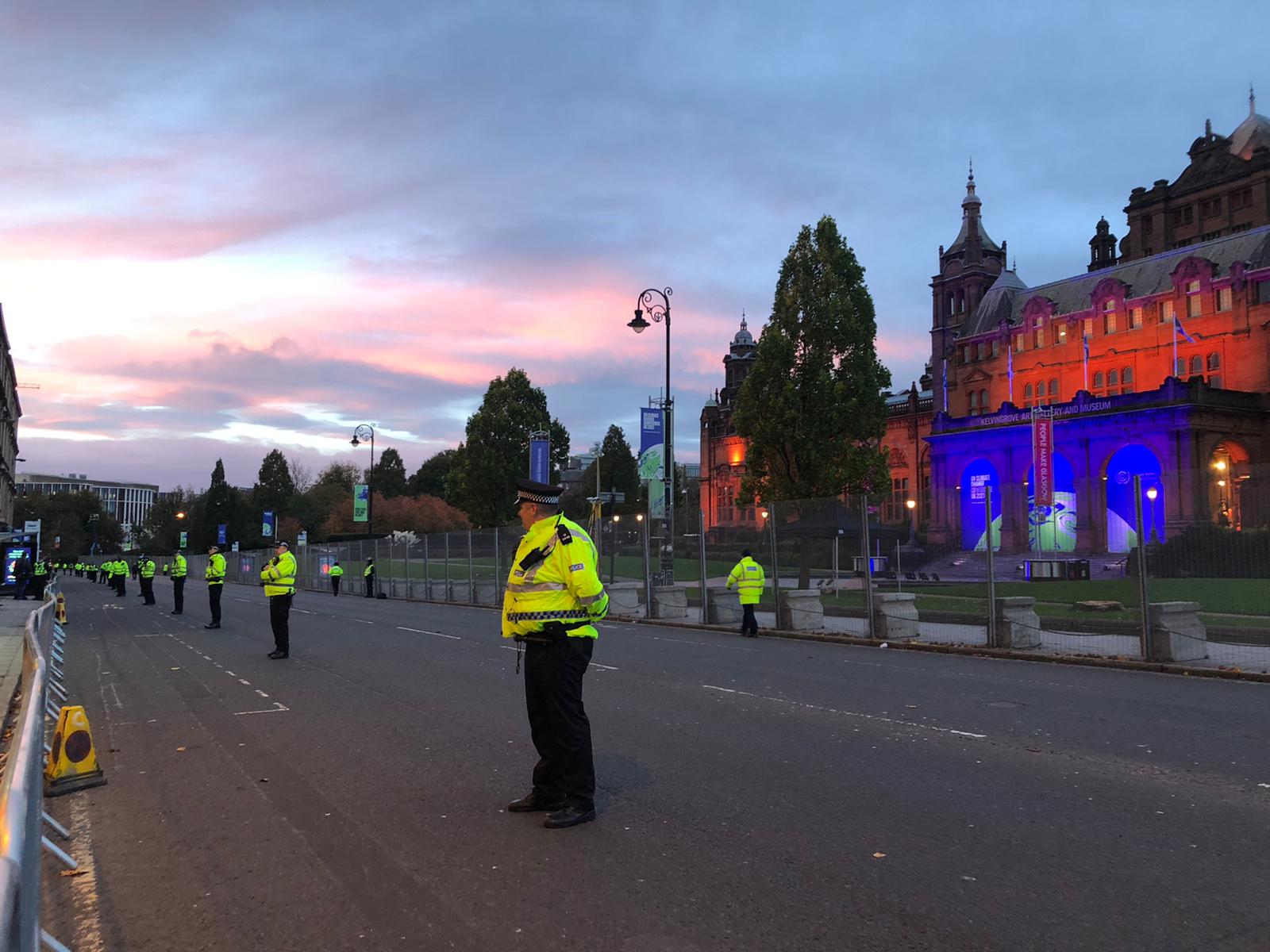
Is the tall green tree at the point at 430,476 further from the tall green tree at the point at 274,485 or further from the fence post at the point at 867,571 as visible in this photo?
the fence post at the point at 867,571

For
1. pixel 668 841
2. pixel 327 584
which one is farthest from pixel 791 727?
pixel 327 584

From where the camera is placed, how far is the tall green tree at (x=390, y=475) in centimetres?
12481

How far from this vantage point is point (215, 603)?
21547 mm

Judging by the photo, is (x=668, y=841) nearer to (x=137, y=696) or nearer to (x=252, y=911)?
(x=252, y=911)

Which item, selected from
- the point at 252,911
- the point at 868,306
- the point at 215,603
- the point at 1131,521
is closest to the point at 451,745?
the point at 252,911

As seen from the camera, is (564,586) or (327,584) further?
(327,584)

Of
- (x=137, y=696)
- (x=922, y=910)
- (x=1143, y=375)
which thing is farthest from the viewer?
(x=1143, y=375)

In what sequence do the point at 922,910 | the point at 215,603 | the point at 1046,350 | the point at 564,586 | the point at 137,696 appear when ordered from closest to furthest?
the point at 922,910 < the point at 564,586 < the point at 137,696 < the point at 215,603 < the point at 1046,350

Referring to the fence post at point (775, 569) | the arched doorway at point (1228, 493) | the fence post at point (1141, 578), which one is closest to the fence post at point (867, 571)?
the fence post at point (775, 569)

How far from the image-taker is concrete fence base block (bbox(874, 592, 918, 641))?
1794cm

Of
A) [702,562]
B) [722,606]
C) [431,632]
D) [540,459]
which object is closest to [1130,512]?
[722,606]

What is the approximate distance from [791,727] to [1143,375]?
53.0m

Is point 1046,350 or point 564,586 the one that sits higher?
point 1046,350

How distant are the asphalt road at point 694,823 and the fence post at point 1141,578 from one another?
7.67 ft
